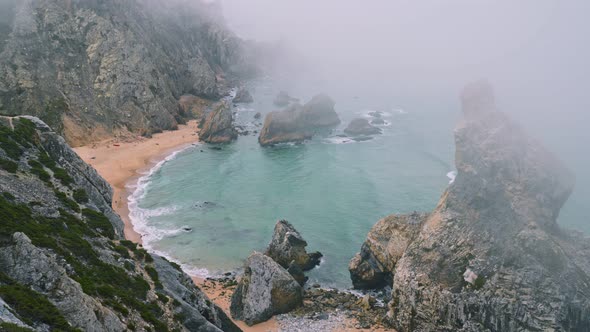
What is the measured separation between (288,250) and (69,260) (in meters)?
28.6

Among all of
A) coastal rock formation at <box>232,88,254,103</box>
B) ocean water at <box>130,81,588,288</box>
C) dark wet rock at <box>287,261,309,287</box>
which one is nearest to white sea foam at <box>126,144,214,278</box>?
ocean water at <box>130,81,588,288</box>

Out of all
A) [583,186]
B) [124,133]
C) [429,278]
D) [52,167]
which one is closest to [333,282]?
[429,278]

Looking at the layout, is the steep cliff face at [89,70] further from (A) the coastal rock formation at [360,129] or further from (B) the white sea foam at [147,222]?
(A) the coastal rock formation at [360,129]

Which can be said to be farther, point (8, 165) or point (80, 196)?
point (80, 196)

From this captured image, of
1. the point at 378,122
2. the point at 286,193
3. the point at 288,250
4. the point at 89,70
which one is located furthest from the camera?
the point at 378,122

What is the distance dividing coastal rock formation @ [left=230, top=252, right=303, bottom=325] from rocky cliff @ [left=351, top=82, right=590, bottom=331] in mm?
9761

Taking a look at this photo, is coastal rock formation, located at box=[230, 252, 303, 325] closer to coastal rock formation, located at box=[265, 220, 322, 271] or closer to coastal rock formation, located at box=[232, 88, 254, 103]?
coastal rock formation, located at box=[265, 220, 322, 271]

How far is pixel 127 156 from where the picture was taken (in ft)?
278

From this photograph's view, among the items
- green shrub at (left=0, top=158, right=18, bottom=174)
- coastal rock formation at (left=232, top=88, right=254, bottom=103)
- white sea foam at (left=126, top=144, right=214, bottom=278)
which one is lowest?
white sea foam at (left=126, top=144, right=214, bottom=278)

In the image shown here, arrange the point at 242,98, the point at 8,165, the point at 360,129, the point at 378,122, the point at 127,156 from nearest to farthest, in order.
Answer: the point at 8,165
the point at 127,156
the point at 360,129
the point at 378,122
the point at 242,98

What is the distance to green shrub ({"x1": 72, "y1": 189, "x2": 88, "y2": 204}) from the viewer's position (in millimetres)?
31195

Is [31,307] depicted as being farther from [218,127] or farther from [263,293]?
[218,127]

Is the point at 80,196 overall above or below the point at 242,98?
above

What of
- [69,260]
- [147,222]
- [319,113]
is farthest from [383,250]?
[319,113]
